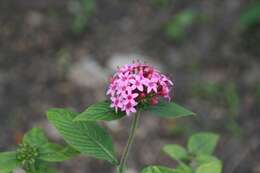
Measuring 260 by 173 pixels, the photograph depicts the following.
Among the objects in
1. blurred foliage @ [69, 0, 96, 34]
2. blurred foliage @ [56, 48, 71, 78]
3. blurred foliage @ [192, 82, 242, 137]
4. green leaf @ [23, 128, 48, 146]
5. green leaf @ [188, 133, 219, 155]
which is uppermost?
blurred foliage @ [69, 0, 96, 34]

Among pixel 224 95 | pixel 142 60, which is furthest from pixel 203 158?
pixel 142 60

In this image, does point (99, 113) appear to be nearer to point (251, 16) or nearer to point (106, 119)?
point (106, 119)

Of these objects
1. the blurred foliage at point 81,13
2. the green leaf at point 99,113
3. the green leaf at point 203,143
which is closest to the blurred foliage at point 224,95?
the blurred foliage at point 81,13

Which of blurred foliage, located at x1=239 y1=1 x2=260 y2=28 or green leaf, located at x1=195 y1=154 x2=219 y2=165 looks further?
blurred foliage, located at x1=239 y1=1 x2=260 y2=28

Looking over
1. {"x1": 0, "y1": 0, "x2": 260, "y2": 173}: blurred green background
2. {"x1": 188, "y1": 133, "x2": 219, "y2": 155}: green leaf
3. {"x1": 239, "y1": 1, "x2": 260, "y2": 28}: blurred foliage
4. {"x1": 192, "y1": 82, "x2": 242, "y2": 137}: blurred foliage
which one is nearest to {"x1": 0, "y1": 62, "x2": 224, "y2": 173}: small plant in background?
{"x1": 188, "y1": 133, "x2": 219, "y2": 155}: green leaf

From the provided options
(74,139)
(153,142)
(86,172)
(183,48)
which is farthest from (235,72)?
(74,139)

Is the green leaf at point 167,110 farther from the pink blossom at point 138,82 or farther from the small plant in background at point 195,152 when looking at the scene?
the small plant in background at point 195,152

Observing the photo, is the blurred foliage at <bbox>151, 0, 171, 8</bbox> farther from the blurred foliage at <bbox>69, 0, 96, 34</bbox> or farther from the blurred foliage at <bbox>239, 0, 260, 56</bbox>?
the blurred foliage at <bbox>239, 0, 260, 56</bbox>
